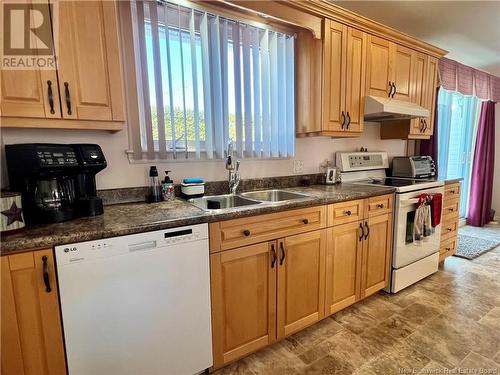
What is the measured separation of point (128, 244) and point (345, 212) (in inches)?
55.3

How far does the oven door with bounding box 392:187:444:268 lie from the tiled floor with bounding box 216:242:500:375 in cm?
31

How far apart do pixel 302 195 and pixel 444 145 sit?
315 centimetres

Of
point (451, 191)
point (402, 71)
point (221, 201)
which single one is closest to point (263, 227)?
point (221, 201)

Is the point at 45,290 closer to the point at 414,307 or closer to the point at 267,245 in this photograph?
the point at 267,245

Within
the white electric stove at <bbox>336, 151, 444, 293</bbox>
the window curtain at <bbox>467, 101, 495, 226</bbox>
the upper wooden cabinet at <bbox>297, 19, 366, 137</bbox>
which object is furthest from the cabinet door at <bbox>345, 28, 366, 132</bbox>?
the window curtain at <bbox>467, 101, 495, 226</bbox>

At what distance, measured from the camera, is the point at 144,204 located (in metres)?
1.64

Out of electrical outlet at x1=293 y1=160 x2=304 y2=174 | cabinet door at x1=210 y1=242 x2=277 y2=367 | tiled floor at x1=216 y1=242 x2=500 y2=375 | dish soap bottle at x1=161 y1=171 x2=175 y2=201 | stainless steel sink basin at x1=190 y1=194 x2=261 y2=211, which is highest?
electrical outlet at x1=293 y1=160 x2=304 y2=174

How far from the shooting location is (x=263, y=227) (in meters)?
1.52

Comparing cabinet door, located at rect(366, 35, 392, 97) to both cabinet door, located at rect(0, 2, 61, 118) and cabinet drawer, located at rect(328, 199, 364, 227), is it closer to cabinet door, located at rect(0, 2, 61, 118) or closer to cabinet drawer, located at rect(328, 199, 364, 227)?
cabinet drawer, located at rect(328, 199, 364, 227)

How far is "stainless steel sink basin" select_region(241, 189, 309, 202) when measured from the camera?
2.06 metres

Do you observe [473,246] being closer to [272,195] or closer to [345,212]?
[345,212]

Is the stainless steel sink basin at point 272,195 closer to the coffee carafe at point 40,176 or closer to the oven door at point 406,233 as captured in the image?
the oven door at point 406,233

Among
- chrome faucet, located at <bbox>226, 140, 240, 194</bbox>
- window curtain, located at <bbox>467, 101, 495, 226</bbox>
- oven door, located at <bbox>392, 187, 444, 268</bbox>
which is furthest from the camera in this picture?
window curtain, located at <bbox>467, 101, 495, 226</bbox>

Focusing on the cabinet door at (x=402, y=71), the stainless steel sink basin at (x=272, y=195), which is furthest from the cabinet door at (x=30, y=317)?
the cabinet door at (x=402, y=71)
